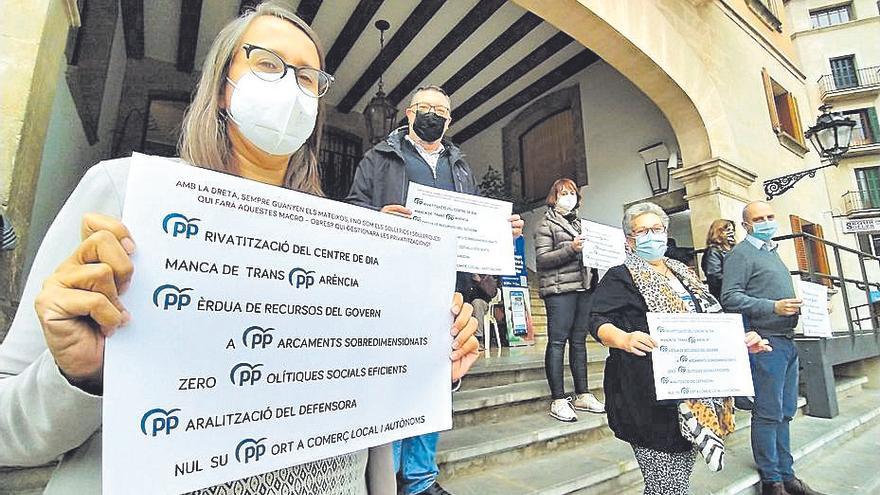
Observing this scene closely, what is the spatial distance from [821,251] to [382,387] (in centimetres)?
914

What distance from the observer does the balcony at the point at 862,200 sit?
16.5 metres

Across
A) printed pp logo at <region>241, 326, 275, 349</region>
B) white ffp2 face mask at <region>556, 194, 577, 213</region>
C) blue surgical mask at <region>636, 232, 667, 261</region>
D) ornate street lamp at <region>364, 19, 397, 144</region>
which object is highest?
ornate street lamp at <region>364, 19, 397, 144</region>

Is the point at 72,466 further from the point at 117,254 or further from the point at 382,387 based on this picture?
the point at 382,387

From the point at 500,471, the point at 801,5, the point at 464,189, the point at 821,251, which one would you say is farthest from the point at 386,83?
the point at 801,5

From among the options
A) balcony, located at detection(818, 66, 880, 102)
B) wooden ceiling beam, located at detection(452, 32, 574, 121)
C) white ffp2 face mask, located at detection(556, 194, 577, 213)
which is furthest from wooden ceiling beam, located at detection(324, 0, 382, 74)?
balcony, located at detection(818, 66, 880, 102)

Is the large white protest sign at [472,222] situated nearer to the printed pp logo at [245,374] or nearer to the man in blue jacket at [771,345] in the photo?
the printed pp logo at [245,374]

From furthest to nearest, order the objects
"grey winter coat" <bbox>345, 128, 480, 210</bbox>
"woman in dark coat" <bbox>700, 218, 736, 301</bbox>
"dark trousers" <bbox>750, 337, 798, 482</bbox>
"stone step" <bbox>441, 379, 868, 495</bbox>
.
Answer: "woman in dark coat" <bbox>700, 218, 736, 301</bbox>, "dark trousers" <bbox>750, 337, 798, 482</bbox>, "stone step" <bbox>441, 379, 868, 495</bbox>, "grey winter coat" <bbox>345, 128, 480, 210</bbox>

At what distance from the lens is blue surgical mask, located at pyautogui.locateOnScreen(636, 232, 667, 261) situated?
1.94 metres

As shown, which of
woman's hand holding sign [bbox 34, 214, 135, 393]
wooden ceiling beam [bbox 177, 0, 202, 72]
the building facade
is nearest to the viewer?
woman's hand holding sign [bbox 34, 214, 135, 393]

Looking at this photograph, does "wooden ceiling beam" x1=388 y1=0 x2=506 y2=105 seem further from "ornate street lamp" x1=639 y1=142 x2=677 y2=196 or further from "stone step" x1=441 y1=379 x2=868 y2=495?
"stone step" x1=441 y1=379 x2=868 y2=495

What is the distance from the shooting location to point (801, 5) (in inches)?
738

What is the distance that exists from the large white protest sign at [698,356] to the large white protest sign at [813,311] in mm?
2144

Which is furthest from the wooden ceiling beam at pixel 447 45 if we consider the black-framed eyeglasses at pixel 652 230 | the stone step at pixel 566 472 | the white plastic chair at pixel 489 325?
the stone step at pixel 566 472

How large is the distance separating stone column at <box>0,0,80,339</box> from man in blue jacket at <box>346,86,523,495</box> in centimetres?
134
